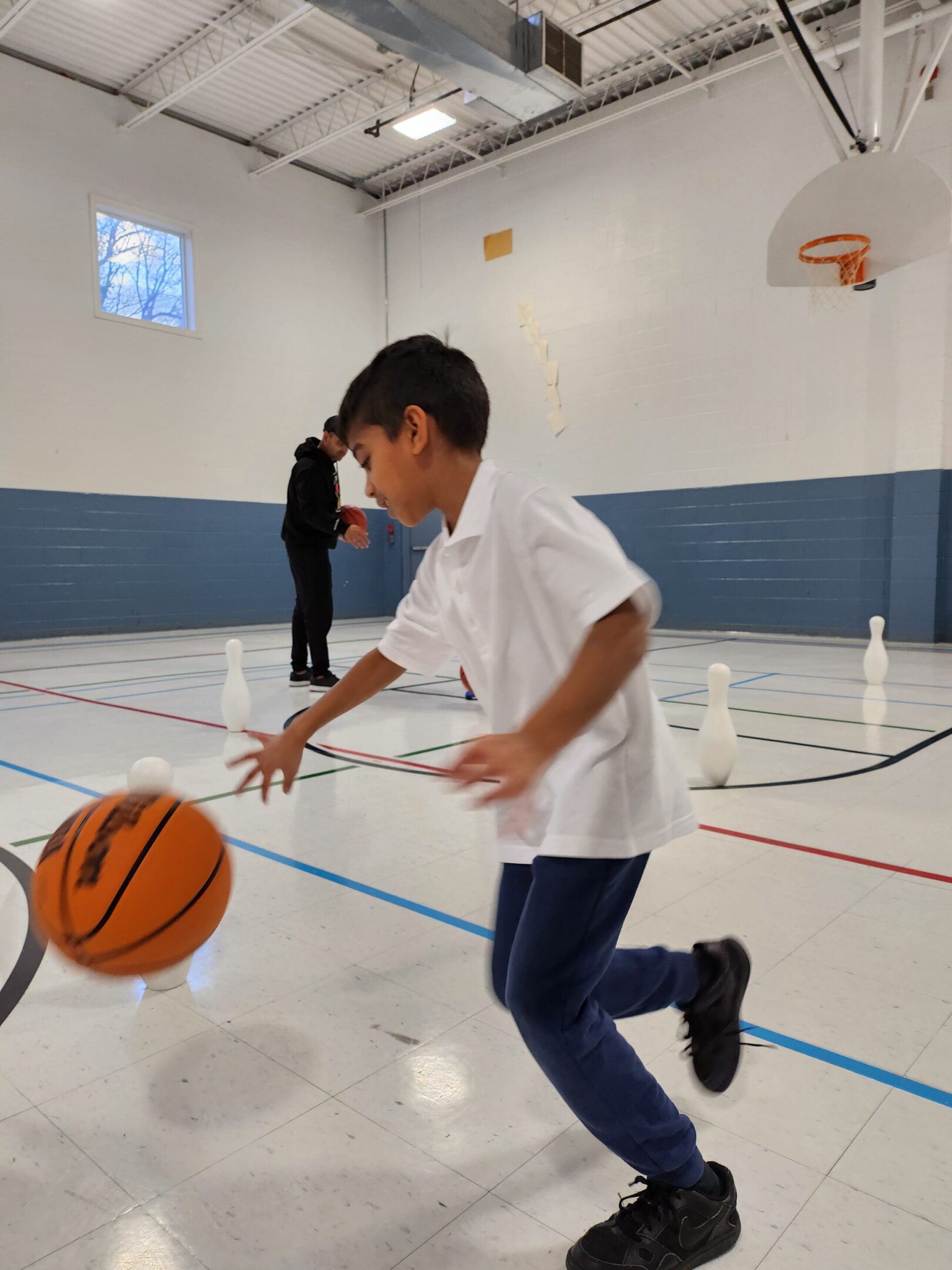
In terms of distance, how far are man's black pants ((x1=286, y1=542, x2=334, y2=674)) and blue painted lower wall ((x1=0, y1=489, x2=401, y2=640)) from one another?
4721 mm

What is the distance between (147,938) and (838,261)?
6440 millimetres

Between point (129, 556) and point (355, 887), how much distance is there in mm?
8556

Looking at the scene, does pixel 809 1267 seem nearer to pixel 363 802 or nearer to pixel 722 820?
pixel 722 820

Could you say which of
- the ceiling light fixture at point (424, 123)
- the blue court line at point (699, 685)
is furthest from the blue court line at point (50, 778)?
the ceiling light fixture at point (424, 123)

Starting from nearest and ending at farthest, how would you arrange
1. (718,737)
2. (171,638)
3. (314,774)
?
(718,737) → (314,774) → (171,638)

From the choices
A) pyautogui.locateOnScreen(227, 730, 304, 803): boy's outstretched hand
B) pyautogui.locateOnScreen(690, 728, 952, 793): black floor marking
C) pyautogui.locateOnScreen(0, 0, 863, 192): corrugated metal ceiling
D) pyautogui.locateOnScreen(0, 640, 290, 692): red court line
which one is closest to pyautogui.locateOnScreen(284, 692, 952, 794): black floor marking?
pyautogui.locateOnScreen(690, 728, 952, 793): black floor marking

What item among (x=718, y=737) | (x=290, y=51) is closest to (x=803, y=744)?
(x=718, y=737)

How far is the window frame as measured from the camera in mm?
9523

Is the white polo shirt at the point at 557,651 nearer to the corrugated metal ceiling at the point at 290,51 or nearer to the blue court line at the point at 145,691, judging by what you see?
the blue court line at the point at 145,691

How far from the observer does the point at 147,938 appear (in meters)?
1.40

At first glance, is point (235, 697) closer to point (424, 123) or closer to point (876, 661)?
point (876, 661)

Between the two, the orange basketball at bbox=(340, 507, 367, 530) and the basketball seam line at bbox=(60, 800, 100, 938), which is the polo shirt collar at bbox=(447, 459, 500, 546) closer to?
the basketball seam line at bbox=(60, 800, 100, 938)

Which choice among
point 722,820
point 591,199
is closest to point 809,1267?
point 722,820

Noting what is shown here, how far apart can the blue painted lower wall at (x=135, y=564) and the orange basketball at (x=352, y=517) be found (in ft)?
16.0
